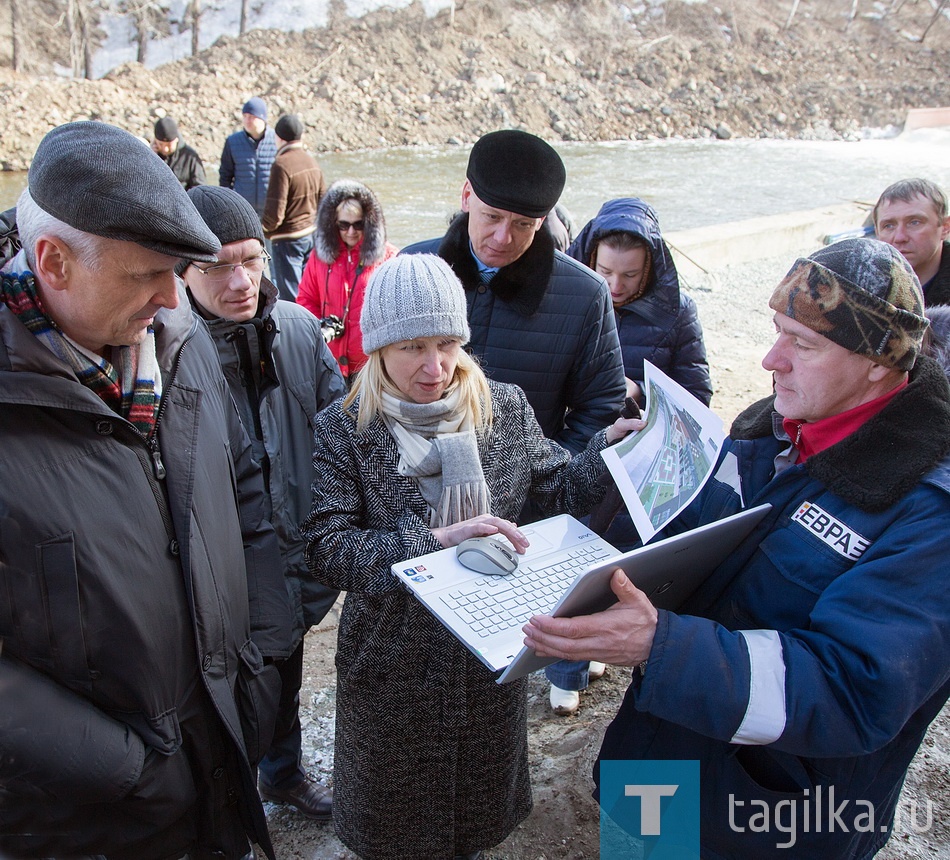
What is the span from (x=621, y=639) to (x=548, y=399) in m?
1.34


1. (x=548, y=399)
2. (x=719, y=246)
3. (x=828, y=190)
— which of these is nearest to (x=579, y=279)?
(x=548, y=399)

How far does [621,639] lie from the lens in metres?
1.42

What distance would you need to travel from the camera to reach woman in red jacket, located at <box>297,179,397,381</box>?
4559mm

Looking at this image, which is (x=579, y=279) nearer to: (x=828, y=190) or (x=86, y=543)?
(x=86, y=543)

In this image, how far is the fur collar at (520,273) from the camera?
8.43 feet

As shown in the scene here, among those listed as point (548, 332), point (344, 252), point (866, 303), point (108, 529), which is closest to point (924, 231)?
point (548, 332)

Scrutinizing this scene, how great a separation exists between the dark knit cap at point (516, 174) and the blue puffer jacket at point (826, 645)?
46.6 inches

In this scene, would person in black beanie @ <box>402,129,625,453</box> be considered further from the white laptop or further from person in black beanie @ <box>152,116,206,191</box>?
person in black beanie @ <box>152,116,206,191</box>

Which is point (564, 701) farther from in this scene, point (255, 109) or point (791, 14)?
point (791, 14)

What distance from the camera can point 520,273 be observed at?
102 inches

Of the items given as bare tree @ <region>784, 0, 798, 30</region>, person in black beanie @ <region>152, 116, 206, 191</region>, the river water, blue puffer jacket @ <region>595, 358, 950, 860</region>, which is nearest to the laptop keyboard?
blue puffer jacket @ <region>595, 358, 950, 860</region>

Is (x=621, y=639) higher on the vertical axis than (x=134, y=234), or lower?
lower

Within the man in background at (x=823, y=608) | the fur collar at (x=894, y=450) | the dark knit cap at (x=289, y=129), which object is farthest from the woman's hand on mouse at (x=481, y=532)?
the dark knit cap at (x=289, y=129)

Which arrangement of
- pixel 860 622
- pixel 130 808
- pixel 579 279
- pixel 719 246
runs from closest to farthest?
A: pixel 860 622 → pixel 130 808 → pixel 579 279 → pixel 719 246
